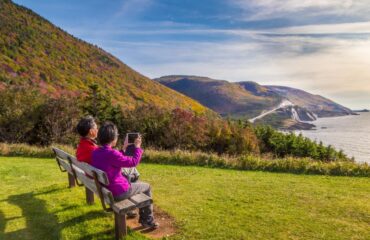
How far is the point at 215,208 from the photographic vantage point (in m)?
7.46

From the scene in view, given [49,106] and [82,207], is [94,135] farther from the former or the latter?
[49,106]

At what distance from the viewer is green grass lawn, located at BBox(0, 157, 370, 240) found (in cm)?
609

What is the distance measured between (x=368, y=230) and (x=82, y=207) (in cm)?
510

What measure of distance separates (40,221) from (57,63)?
3840 inches

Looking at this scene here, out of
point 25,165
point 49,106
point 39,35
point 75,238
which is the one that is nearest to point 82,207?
point 75,238

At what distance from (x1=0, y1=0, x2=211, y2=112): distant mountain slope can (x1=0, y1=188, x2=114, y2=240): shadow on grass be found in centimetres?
6043

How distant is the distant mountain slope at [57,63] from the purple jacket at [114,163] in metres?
62.8

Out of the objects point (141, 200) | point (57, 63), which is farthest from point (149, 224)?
point (57, 63)

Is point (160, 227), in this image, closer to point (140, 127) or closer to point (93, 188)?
point (93, 188)

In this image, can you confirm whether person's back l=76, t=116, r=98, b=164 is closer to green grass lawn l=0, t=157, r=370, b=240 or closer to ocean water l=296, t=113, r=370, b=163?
green grass lawn l=0, t=157, r=370, b=240

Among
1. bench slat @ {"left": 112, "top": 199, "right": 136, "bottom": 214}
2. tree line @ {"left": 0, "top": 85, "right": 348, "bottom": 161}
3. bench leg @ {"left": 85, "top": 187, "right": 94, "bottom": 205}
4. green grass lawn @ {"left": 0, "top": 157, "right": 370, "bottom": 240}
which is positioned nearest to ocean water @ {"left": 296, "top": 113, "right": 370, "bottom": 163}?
tree line @ {"left": 0, "top": 85, "right": 348, "bottom": 161}

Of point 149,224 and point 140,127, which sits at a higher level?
point 140,127

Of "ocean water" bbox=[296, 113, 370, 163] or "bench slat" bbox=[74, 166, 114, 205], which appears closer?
"bench slat" bbox=[74, 166, 114, 205]

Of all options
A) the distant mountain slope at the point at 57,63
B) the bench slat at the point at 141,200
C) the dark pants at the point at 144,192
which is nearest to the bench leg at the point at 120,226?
the bench slat at the point at 141,200
